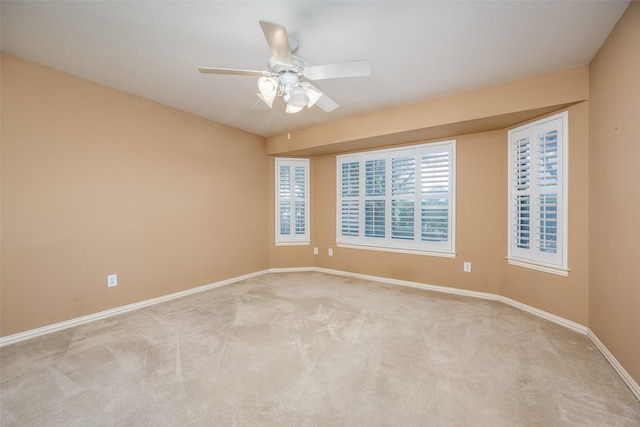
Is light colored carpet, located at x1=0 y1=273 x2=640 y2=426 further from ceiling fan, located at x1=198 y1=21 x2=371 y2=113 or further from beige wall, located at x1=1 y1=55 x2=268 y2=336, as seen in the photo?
ceiling fan, located at x1=198 y1=21 x2=371 y2=113

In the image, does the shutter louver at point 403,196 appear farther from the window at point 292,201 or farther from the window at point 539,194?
the window at point 292,201

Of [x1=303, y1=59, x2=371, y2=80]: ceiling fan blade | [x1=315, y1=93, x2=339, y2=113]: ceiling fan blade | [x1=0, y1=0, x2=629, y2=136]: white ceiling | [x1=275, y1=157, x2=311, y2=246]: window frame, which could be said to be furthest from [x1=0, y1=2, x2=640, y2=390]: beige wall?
[x1=303, y1=59, x2=371, y2=80]: ceiling fan blade

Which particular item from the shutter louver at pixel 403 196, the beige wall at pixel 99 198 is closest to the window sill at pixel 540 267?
the shutter louver at pixel 403 196

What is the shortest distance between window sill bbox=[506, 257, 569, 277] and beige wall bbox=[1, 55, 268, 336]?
380 cm

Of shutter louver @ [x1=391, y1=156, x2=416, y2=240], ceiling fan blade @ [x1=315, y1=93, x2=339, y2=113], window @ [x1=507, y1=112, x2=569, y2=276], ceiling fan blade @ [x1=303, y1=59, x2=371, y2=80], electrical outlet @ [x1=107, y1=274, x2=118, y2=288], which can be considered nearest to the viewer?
ceiling fan blade @ [x1=303, y1=59, x2=371, y2=80]

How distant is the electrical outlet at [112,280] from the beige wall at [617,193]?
4.34m

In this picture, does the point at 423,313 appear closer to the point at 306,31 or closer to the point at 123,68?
the point at 306,31

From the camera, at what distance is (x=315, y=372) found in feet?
6.04

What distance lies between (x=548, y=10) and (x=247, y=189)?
153 inches

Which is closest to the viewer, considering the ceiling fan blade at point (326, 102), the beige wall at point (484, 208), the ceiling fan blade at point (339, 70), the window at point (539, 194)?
the ceiling fan blade at point (339, 70)

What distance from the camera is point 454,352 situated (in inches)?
82.5

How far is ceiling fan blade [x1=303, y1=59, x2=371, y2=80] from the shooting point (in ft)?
5.70

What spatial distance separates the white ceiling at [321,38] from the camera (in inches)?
66.7

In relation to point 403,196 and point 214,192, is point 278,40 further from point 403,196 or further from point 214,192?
point 403,196
